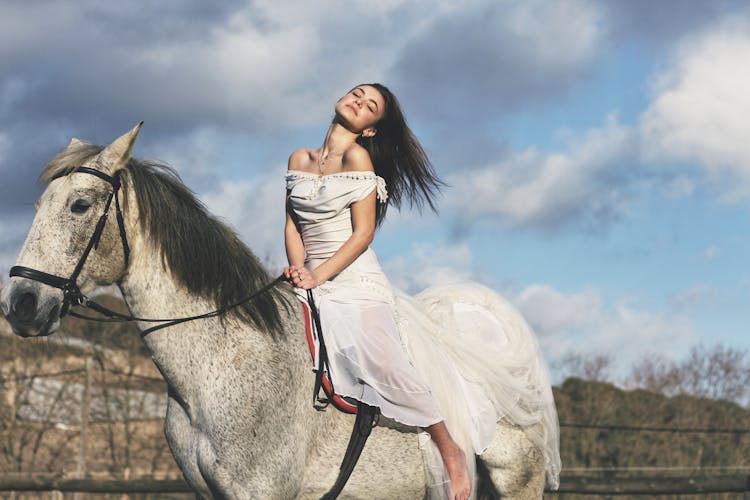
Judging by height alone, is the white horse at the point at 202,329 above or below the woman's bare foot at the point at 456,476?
above

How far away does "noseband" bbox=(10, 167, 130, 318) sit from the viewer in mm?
3828

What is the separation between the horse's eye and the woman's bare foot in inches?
A: 80.6

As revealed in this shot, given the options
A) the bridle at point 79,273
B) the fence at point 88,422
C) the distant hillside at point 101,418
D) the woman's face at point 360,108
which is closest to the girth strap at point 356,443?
the bridle at point 79,273

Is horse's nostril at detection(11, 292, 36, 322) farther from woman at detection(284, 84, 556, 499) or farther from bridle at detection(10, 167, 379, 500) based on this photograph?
woman at detection(284, 84, 556, 499)

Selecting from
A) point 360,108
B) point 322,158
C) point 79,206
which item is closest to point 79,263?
point 79,206

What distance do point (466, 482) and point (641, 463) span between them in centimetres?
980

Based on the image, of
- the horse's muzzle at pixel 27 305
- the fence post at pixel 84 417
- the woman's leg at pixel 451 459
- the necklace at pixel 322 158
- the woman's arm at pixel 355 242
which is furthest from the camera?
the fence post at pixel 84 417

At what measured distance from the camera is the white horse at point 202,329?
393 cm

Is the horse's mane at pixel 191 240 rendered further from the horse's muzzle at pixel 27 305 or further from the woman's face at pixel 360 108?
the woman's face at pixel 360 108

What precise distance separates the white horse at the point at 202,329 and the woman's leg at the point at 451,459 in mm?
190

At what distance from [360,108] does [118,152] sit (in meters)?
1.27

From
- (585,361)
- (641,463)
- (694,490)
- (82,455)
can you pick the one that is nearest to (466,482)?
(694,490)

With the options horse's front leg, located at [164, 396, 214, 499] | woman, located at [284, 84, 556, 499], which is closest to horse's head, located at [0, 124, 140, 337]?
horse's front leg, located at [164, 396, 214, 499]

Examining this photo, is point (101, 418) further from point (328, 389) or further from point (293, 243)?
point (328, 389)
